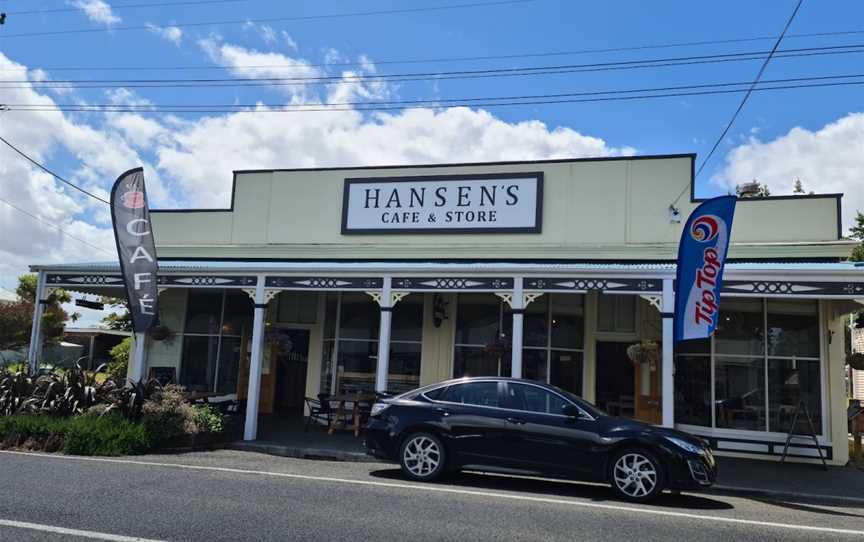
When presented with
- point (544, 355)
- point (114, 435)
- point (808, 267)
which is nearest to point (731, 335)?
point (808, 267)

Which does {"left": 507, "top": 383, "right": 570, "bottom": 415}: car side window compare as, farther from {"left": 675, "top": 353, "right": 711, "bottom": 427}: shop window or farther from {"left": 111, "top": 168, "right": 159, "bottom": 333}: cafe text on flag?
{"left": 111, "top": 168, "right": 159, "bottom": 333}: cafe text on flag

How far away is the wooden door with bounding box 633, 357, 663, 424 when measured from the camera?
1463 centimetres

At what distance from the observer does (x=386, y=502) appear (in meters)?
7.55

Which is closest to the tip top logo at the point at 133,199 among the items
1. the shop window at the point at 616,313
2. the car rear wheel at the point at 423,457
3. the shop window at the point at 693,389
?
the car rear wheel at the point at 423,457

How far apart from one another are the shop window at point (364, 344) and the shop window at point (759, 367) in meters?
6.14

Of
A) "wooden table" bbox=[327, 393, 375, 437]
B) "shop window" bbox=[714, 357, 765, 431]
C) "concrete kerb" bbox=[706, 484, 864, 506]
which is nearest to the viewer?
"concrete kerb" bbox=[706, 484, 864, 506]

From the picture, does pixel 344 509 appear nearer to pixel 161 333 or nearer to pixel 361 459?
pixel 361 459

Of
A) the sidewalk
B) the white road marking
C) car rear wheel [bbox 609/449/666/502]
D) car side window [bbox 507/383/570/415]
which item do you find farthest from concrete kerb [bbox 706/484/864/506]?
the white road marking

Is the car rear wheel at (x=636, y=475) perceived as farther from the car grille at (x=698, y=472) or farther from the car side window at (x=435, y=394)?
the car side window at (x=435, y=394)

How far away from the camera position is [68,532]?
596 cm

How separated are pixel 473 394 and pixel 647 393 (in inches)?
267

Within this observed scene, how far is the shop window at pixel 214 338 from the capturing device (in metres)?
17.8

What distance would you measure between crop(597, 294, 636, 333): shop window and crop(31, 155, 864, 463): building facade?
0.04m

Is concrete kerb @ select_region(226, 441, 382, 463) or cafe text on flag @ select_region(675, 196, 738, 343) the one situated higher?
cafe text on flag @ select_region(675, 196, 738, 343)
